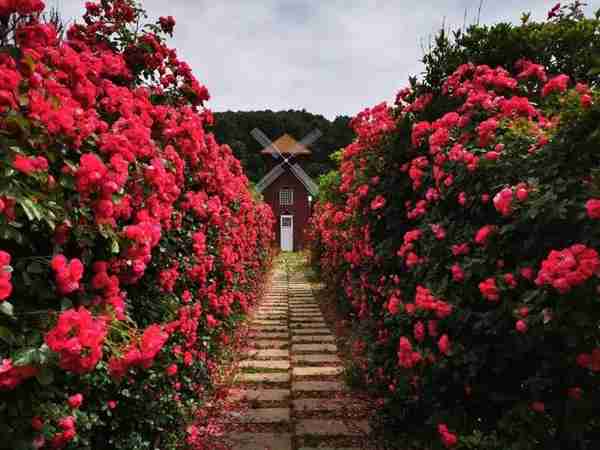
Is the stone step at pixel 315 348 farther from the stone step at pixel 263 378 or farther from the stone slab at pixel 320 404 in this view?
the stone slab at pixel 320 404

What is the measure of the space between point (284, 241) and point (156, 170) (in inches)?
1082

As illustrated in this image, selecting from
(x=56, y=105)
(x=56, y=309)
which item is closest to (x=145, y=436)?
(x=56, y=309)

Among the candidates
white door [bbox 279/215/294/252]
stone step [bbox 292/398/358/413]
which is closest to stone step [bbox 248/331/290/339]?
stone step [bbox 292/398/358/413]

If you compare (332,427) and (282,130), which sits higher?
(282,130)

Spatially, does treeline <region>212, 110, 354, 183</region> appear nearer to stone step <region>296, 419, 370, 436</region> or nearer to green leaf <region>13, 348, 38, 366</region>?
stone step <region>296, 419, 370, 436</region>

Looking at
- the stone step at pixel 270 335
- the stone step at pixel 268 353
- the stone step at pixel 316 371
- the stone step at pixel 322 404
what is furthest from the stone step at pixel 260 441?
the stone step at pixel 270 335

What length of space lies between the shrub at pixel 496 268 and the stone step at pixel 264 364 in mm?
1834

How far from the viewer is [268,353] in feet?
22.1

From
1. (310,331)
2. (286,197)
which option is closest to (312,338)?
(310,331)

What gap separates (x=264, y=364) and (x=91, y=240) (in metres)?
4.45

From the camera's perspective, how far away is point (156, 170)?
2.54m

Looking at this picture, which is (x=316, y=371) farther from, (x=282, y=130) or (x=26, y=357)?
(x=282, y=130)

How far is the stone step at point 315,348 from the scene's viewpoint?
6855mm

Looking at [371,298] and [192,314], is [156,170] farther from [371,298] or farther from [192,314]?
[371,298]
